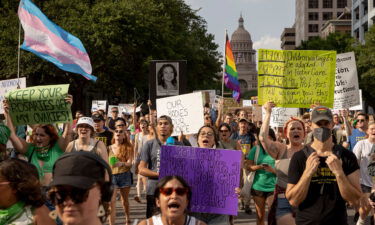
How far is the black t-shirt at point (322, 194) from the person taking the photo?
4324 mm

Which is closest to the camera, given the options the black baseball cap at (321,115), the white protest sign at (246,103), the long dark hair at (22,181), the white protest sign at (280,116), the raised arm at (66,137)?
the long dark hair at (22,181)

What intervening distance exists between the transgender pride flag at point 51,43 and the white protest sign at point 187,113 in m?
1.36

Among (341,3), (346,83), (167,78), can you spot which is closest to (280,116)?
(167,78)

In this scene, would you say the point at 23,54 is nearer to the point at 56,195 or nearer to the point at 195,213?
the point at 195,213

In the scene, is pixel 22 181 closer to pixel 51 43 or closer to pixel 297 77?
pixel 297 77

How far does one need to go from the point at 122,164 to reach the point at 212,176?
12.6 feet

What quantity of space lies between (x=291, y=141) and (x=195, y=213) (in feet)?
4.83

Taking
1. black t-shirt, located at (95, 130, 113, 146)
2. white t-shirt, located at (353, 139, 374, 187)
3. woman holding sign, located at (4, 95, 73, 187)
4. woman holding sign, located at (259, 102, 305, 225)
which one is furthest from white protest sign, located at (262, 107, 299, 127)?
woman holding sign, located at (4, 95, 73, 187)

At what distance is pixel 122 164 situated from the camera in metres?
8.99

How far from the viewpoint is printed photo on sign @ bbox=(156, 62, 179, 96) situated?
1095 centimetres

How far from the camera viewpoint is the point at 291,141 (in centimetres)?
636

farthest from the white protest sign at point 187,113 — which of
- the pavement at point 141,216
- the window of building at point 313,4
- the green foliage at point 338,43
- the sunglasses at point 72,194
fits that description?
the window of building at point 313,4

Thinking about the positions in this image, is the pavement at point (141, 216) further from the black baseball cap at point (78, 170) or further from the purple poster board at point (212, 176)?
the black baseball cap at point (78, 170)

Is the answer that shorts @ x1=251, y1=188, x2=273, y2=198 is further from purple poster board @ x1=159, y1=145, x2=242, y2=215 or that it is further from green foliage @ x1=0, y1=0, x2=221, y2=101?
green foliage @ x1=0, y1=0, x2=221, y2=101
